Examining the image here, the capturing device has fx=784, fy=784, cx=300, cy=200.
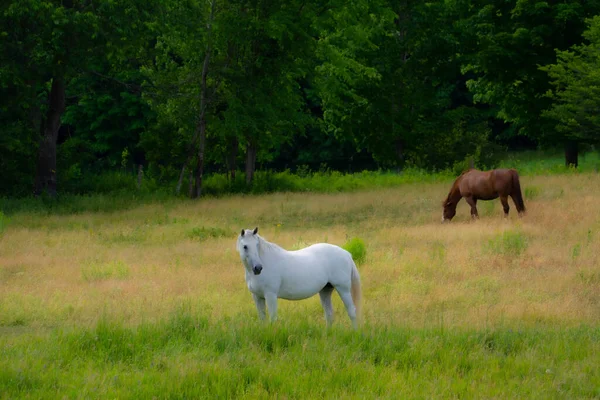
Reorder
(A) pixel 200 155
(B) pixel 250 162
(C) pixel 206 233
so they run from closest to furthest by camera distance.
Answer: (C) pixel 206 233, (A) pixel 200 155, (B) pixel 250 162

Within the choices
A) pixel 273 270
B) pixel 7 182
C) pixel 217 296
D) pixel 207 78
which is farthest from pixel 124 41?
pixel 273 270

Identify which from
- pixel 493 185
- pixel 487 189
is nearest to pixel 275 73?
pixel 487 189

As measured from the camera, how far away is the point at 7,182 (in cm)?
2967

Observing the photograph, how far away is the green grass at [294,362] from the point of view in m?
6.89

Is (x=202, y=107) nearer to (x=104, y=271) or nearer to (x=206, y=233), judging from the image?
(x=206, y=233)

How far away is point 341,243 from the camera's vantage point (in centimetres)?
1678

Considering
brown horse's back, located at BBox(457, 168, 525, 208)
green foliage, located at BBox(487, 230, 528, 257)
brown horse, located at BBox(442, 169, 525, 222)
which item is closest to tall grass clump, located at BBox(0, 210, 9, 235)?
brown horse, located at BBox(442, 169, 525, 222)

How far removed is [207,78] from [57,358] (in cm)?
2347

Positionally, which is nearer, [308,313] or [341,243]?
[308,313]

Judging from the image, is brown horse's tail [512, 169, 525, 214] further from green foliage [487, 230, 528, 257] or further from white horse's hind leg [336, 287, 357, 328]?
white horse's hind leg [336, 287, 357, 328]

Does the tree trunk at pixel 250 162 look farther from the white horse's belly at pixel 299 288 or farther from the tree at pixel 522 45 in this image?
the white horse's belly at pixel 299 288

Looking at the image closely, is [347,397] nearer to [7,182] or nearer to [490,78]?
[7,182]

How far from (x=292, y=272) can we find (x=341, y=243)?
303 inches

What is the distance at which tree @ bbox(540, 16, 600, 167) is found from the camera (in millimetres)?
30406
